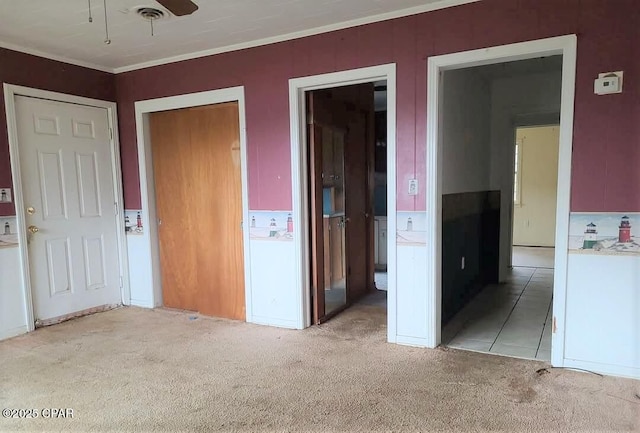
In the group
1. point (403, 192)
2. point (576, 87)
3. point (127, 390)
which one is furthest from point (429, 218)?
point (127, 390)

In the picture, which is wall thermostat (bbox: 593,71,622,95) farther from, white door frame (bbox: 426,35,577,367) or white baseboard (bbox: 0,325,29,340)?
white baseboard (bbox: 0,325,29,340)

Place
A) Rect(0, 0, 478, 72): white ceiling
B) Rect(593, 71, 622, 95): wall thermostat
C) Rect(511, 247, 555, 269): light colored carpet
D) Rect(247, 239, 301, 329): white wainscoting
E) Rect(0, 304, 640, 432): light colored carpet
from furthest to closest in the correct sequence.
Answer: Rect(511, 247, 555, 269): light colored carpet < Rect(247, 239, 301, 329): white wainscoting < Rect(0, 0, 478, 72): white ceiling < Rect(593, 71, 622, 95): wall thermostat < Rect(0, 304, 640, 432): light colored carpet

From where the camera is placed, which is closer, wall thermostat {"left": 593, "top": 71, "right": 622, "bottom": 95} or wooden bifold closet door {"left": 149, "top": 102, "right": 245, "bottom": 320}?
wall thermostat {"left": 593, "top": 71, "right": 622, "bottom": 95}

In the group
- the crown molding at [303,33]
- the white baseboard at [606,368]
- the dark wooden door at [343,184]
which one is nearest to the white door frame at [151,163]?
the crown molding at [303,33]

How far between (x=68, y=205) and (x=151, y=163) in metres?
0.84

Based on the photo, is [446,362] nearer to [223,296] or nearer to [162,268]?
[223,296]

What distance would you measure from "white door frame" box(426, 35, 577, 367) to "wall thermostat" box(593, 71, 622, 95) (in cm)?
13

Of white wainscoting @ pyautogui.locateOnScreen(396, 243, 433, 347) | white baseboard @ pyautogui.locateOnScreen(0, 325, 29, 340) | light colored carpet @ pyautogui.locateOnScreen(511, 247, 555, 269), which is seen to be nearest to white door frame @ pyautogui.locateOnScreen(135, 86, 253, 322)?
→ white baseboard @ pyautogui.locateOnScreen(0, 325, 29, 340)

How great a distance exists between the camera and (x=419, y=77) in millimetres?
2902

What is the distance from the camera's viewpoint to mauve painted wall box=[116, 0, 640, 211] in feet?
7.87

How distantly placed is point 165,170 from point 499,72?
3789mm

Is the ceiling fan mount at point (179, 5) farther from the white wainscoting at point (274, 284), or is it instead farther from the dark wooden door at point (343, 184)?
the white wainscoting at point (274, 284)

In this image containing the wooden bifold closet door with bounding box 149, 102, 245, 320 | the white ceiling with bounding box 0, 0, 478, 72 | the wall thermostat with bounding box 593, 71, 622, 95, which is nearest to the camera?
the wall thermostat with bounding box 593, 71, 622, 95

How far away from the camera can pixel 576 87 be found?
248 cm
